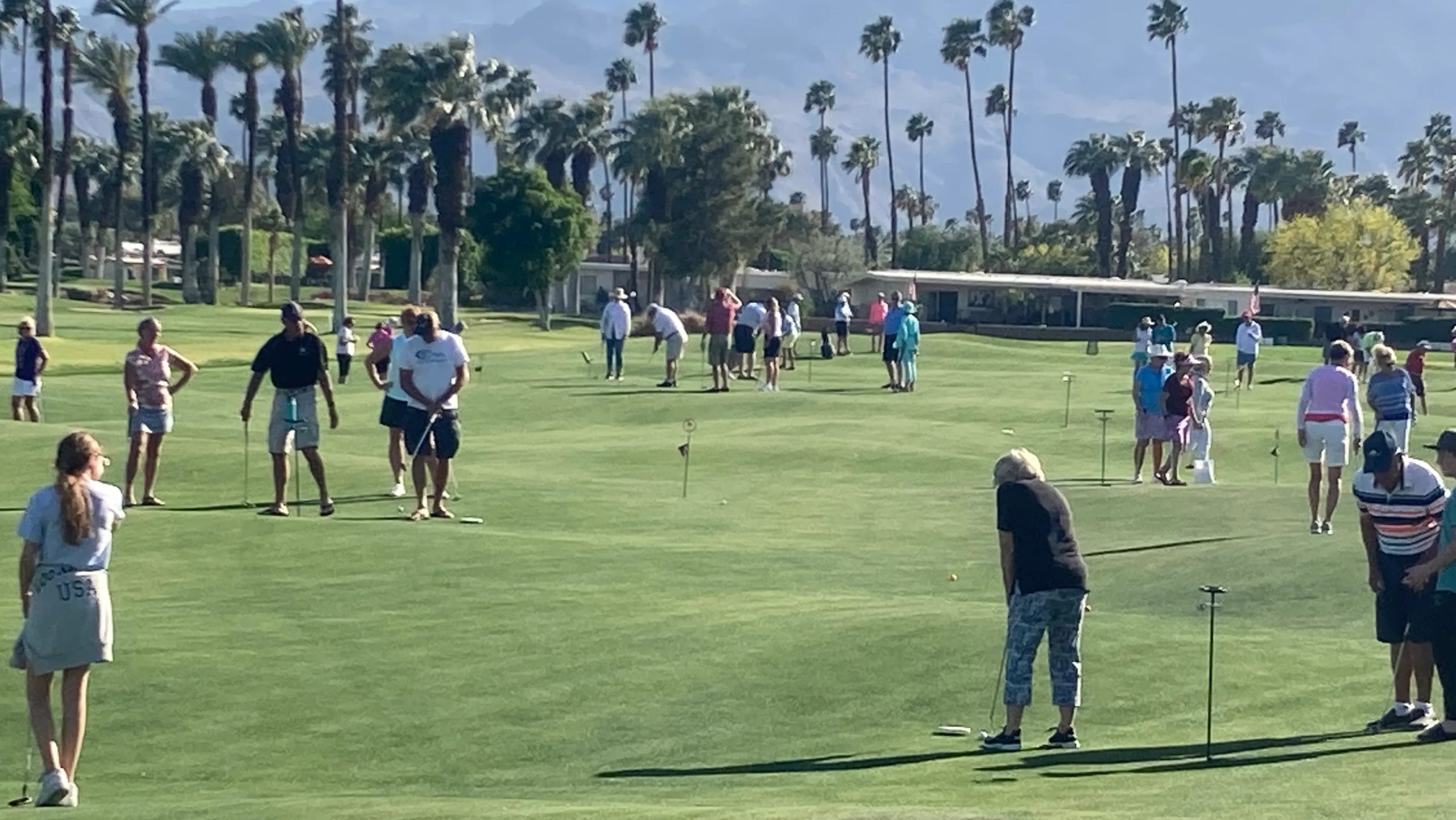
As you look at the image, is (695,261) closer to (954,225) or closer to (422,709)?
(954,225)

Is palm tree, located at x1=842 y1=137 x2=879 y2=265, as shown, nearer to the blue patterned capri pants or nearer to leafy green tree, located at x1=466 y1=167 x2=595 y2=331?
leafy green tree, located at x1=466 y1=167 x2=595 y2=331

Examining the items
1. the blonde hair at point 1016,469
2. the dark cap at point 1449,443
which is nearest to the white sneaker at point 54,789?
the blonde hair at point 1016,469

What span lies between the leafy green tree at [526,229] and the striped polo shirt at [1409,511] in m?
73.4

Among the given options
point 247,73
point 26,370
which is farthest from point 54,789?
point 247,73

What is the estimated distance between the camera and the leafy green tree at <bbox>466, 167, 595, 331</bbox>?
3393 inches

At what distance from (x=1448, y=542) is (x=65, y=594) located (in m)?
7.21

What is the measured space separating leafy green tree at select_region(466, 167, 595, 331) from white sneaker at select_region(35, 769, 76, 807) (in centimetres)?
7456

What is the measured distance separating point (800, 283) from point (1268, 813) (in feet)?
319

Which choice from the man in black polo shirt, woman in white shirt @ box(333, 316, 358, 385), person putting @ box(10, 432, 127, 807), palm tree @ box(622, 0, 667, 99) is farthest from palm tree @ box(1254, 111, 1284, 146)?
person putting @ box(10, 432, 127, 807)

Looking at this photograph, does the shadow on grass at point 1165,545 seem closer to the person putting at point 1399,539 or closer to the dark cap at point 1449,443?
the person putting at point 1399,539

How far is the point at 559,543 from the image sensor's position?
1945 cm

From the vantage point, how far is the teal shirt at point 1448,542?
11.8 m

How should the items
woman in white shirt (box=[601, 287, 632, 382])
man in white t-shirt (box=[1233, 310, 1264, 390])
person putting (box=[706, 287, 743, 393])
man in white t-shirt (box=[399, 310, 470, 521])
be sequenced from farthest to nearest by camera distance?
man in white t-shirt (box=[1233, 310, 1264, 390]), woman in white shirt (box=[601, 287, 632, 382]), person putting (box=[706, 287, 743, 393]), man in white t-shirt (box=[399, 310, 470, 521])

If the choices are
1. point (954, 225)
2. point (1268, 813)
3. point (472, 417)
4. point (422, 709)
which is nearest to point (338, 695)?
point (422, 709)
